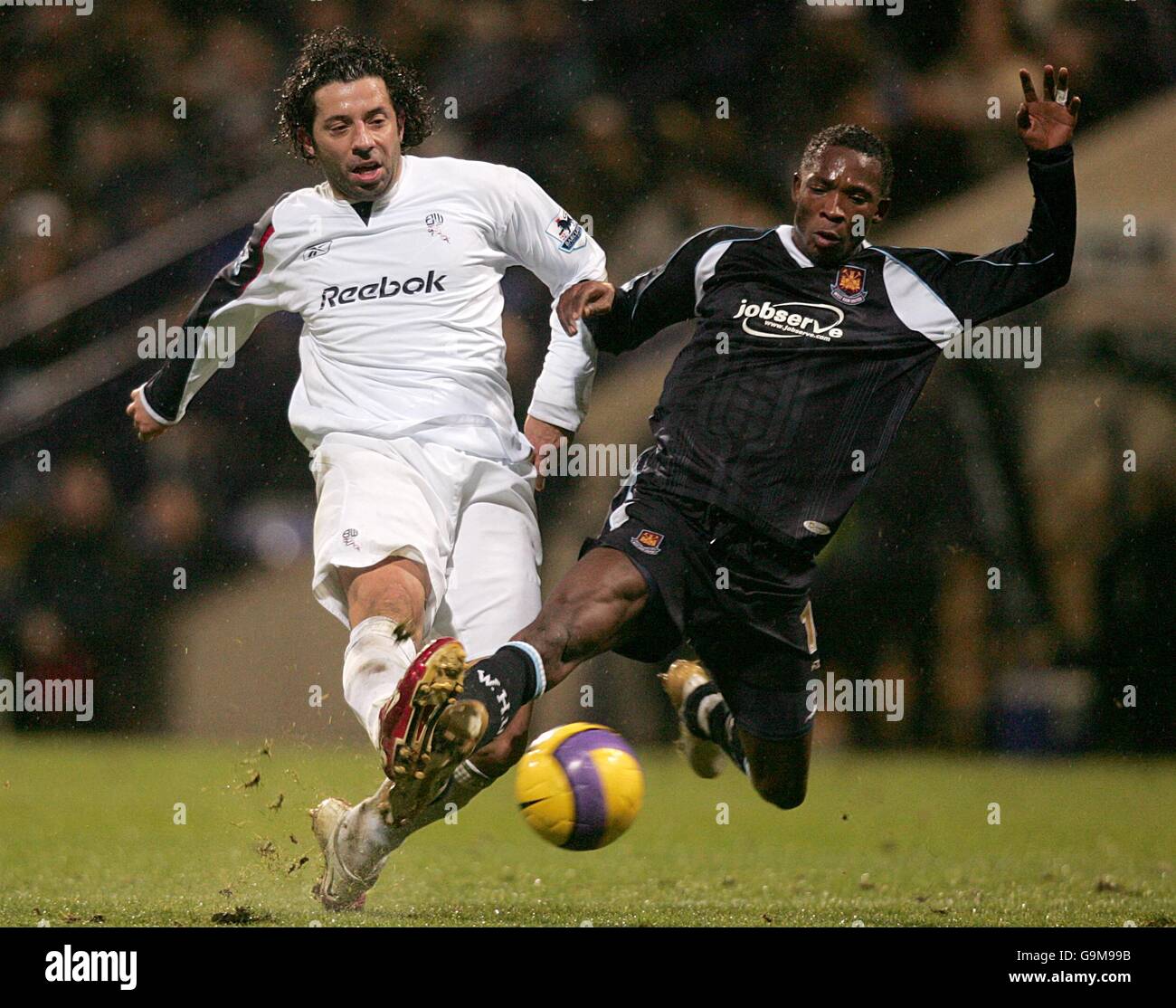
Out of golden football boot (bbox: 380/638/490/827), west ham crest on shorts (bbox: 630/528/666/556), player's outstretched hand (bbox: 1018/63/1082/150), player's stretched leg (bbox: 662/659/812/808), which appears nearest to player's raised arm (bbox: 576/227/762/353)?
west ham crest on shorts (bbox: 630/528/666/556)

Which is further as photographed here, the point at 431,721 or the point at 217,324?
the point at 217,324

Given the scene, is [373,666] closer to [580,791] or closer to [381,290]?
[580,791]

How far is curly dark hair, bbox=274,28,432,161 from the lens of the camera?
5.00 meters

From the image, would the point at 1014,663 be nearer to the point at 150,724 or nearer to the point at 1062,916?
the point at 1062,916

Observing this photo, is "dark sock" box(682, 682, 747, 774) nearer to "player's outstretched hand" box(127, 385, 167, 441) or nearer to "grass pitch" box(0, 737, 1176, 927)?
"grass pitch" box(0, 737, 1176, 927)

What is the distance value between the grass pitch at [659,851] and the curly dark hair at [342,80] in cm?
206

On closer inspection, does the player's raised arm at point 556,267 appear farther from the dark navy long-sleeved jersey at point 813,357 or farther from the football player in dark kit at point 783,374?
the dark navy long-sleeved jersey at point 813,357

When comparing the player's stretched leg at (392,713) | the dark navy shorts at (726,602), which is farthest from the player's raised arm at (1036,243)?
the player's stretched leg at (392,713)

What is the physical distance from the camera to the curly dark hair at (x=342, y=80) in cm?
500

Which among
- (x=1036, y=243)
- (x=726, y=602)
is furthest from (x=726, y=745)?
(x=1036, y=243)

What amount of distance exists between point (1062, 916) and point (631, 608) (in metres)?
1.53

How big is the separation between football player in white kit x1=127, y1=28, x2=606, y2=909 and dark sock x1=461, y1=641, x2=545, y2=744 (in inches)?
16.0

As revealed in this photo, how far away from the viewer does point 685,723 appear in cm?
559

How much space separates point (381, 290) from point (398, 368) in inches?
10.5
